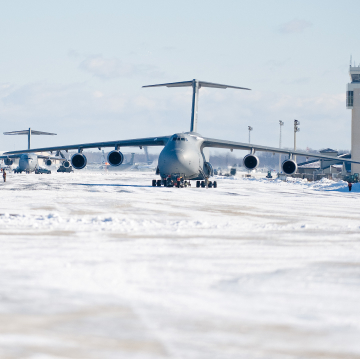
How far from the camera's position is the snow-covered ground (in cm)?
467

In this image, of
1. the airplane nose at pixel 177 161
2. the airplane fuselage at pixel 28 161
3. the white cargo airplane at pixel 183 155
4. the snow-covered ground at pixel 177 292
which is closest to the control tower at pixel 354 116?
the white cargo airplane at pixel 183 155

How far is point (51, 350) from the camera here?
14.6 ft

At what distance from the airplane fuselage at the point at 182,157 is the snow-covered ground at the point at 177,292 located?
2085 cm

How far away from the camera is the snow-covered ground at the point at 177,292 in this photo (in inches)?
184

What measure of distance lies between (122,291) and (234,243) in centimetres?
458

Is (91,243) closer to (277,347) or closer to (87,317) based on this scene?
(87,317)

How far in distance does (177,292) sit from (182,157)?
88.4 ft

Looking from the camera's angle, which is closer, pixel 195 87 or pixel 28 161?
pixel 195 87

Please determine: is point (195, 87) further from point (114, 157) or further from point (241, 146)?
point (114, 157)

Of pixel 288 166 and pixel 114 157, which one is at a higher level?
pixel 114 157

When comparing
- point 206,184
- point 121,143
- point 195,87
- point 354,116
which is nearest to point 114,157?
point 121,143

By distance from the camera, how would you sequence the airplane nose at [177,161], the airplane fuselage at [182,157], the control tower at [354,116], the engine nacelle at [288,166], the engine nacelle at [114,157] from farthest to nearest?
the control tower at [354,116]
the engine nacelle at [114,157]
the engine nacelle at [288,166]
the airplane fuselage at [182,157]
the airplane nose at [177,161]

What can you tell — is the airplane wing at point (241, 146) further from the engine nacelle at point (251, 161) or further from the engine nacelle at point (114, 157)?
the engine nacelle at point (114, 157)

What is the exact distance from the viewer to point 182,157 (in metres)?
33.3
